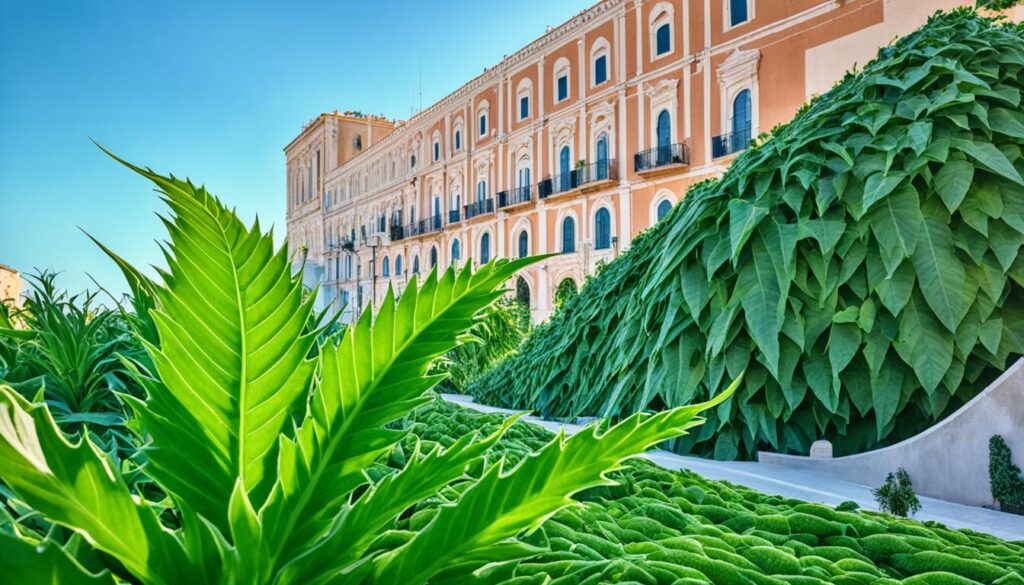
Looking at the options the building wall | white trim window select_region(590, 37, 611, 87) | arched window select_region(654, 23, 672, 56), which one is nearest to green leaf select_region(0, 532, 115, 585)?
the building wall

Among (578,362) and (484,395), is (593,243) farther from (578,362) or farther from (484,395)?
(578,362)

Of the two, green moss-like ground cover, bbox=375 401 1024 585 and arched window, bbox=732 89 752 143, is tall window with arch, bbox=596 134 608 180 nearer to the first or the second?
arched window, bbox=732 89 752 143

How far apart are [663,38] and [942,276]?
17879mm

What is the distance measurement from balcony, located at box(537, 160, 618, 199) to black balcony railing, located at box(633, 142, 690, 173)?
130cm

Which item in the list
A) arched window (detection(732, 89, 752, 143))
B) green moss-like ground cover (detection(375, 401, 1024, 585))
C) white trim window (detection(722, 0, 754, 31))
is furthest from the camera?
arched window (detection(732, 89, 752, 143))

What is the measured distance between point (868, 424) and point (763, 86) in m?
14.9

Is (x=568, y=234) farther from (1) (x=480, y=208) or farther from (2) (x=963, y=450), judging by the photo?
(2) (x=963, y=450)

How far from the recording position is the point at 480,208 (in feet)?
94.7

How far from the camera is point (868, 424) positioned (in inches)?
173

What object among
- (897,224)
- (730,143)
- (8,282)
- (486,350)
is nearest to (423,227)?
(730,143)

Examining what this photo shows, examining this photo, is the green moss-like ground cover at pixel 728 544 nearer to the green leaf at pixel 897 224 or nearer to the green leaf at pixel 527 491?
the green leaf at pixel 527 491

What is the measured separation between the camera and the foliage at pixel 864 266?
13.3 ft

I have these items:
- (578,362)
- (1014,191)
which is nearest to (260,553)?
(1014,191)

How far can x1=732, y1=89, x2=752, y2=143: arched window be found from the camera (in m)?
17.6
